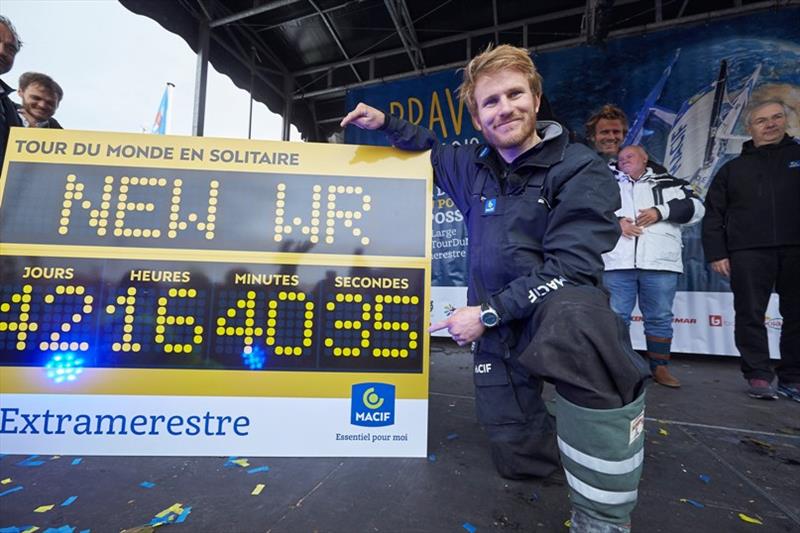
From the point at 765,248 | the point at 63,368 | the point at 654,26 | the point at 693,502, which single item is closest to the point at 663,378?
the point at 765,248

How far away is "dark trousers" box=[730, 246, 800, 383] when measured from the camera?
2.28 m

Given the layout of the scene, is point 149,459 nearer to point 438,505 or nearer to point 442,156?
point 438,505

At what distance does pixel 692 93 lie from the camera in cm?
372

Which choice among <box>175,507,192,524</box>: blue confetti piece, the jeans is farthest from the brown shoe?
<box>175,507,192,524</box>: blue confetti piece

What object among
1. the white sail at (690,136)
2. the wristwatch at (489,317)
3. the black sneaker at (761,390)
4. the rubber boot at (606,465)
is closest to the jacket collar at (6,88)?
the wristwatch at (489,317)

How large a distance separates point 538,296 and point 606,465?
0.43m

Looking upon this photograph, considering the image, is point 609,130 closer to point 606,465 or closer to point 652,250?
point 652,250

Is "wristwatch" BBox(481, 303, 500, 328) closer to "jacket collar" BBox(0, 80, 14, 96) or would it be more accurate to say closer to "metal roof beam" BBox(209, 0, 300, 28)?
"jacket collar" BBox(0, 80, 14, 96)

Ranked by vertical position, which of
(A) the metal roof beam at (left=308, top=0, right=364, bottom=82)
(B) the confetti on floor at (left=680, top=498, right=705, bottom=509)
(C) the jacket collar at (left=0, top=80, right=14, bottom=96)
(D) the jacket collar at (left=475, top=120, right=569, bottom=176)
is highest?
(A) the metal roof beam at (left=308, top=0, right=364, bottom=82)

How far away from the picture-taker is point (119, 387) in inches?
51.3

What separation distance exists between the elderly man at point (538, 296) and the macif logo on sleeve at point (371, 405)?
327mm

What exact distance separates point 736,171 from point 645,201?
572mm

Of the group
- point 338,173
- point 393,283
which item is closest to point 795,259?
point 393,283

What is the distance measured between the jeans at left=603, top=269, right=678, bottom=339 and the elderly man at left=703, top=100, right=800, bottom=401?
35 centimetres
